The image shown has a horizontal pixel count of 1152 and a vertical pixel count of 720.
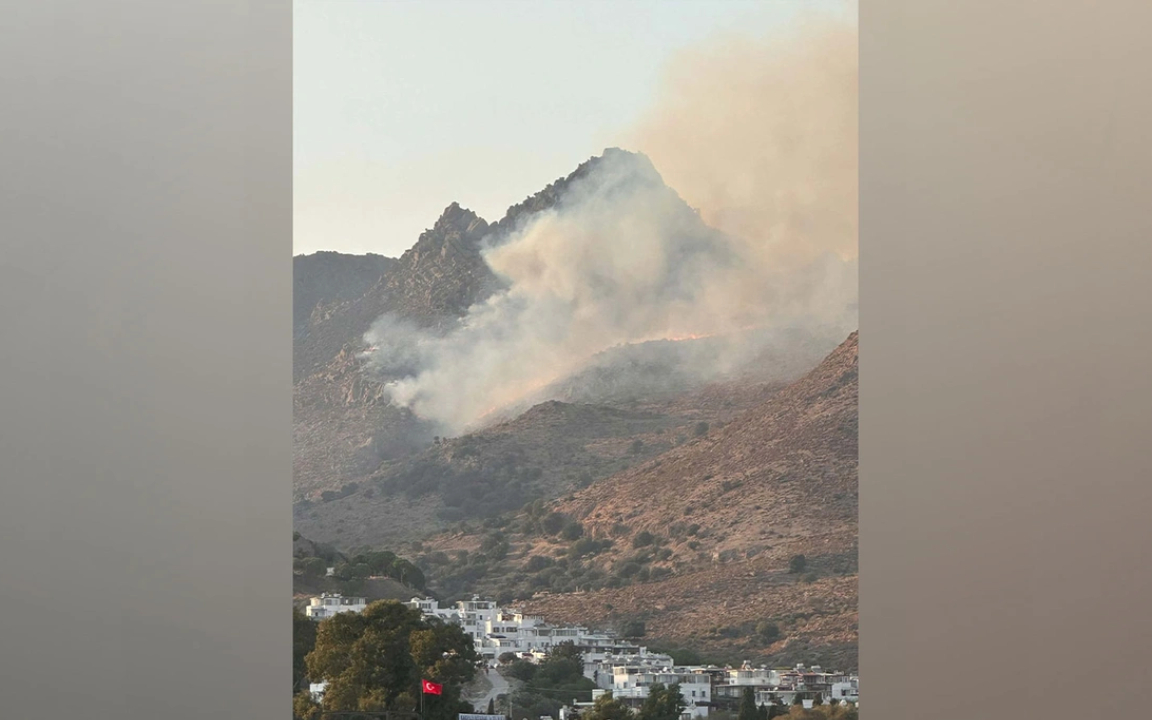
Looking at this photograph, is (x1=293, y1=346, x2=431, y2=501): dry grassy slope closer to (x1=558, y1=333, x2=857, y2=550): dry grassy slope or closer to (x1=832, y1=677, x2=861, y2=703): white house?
(x1=558, y1=333, x2=857, y2=550): dry grassy slope

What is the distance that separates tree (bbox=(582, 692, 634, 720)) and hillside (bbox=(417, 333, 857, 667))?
566 millimetres

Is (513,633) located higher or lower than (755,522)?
lower

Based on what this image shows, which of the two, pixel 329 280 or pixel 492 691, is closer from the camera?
pixel 492 691

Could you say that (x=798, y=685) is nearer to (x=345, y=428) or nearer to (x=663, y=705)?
(x=663, y=705)

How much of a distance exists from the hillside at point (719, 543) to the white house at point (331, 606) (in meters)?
0.62

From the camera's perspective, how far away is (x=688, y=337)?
8555mm

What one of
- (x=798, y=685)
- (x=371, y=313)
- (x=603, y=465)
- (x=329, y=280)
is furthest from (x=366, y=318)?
(x=798, y=685)

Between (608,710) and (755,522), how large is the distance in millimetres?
1796

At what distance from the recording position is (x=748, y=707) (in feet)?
26.6

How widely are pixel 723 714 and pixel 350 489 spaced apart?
131 inches

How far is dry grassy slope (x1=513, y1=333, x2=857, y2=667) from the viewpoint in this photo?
26.8 ft
